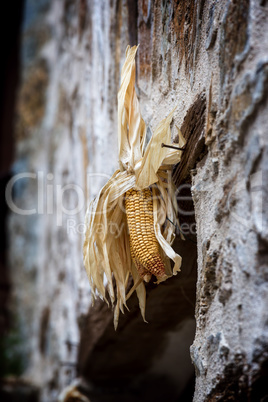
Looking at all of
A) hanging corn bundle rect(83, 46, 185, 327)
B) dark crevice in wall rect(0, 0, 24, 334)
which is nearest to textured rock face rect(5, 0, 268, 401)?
hanging corn bundle rect(83, 46, 185, 327)

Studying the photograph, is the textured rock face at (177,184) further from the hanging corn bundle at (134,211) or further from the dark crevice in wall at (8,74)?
the dark crevice in wall at (8,74)

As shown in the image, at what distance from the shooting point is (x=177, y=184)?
3.15 ft

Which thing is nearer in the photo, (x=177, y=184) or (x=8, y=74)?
(x=177, y=184)

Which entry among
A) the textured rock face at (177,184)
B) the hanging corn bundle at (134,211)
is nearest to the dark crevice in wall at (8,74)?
the textured rock face at (177,184)

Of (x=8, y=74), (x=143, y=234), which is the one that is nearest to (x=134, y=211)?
(x=143, y=234)

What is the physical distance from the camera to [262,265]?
0.65m

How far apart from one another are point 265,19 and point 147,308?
0.79m

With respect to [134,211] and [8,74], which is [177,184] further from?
[8,74]

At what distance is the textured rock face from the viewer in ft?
2.26

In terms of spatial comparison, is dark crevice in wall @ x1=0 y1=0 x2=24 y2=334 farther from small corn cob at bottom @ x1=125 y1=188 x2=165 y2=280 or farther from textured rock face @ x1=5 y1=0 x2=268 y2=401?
small corn cob at bottom @ x1=125 y1=188 x2=165 y2=280

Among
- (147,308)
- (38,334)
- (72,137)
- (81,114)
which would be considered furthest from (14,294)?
(147,308)

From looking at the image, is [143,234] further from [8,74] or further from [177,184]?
[8,74]

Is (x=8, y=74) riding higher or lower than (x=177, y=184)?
higher

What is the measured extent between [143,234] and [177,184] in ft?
0.50
